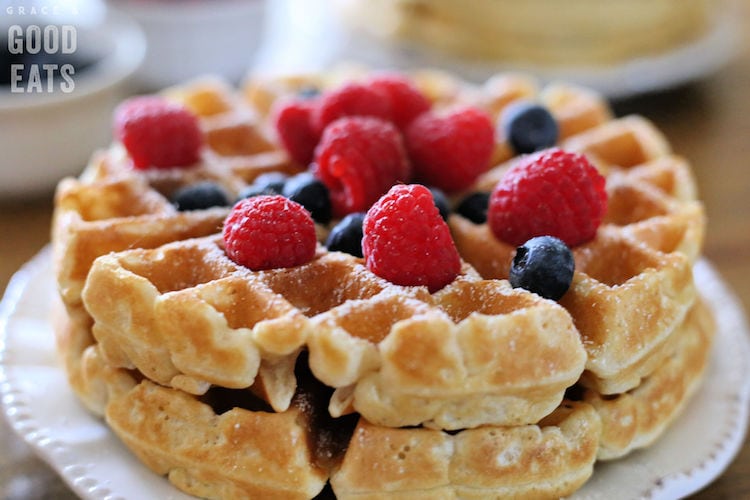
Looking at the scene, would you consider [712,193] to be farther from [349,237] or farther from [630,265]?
[349,237]

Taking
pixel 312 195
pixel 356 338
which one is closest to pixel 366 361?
pixel 356 338

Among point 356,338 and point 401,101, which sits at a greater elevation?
point 401,101

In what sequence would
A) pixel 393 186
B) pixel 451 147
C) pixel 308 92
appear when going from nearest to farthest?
pixel 393 186, pixel 451 147, pixel 308 92

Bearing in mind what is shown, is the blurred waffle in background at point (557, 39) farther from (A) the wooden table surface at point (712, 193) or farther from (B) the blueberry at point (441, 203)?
(B) the blueberry at point (441, 203)

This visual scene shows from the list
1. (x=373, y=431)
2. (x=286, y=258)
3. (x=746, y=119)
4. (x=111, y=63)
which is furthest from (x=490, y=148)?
(x=746, y=119)

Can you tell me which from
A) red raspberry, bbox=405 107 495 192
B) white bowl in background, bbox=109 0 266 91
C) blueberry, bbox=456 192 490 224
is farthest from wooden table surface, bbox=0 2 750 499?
white bowl in background, bbox=109 0 266 91

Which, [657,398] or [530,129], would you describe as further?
[530,129]

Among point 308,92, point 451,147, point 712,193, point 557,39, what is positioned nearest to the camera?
point 451,147
